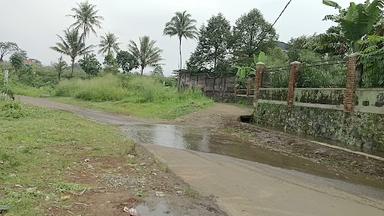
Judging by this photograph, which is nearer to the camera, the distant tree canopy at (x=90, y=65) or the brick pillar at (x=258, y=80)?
the brick pillar at (x=258, y=80)

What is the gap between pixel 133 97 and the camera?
32.0 metres

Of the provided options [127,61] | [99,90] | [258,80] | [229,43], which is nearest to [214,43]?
[229,43]

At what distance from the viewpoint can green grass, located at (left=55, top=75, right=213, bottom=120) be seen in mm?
25828

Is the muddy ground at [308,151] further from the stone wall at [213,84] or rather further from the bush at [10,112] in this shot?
the stone wall at [213,84]

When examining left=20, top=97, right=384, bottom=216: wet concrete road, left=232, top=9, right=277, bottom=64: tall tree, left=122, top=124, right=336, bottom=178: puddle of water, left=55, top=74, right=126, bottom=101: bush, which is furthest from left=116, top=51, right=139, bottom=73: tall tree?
left=20, top=97, right=384, bottom=216: wet concrete road

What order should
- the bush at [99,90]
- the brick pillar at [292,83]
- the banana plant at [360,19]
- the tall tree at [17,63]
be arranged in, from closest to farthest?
the banana plant at [360,19]
the brick pillar at [292,83]
the bush at [99,90]
the tall tree at [17,63]

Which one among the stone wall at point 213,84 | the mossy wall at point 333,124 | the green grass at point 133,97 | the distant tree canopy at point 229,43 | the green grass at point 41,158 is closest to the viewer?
the green grass at point 41,158

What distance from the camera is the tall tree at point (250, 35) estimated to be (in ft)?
136

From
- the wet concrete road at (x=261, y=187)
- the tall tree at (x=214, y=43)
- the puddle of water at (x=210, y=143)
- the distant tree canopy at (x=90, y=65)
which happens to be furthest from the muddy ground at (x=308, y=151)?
the distant tree canopy at (x=90, y=65)

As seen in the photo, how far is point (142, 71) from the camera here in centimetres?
5903

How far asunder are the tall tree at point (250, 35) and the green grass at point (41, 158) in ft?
97.9

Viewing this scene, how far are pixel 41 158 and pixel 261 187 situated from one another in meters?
4.26

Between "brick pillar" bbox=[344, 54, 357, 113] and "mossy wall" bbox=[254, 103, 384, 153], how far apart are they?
0.28m

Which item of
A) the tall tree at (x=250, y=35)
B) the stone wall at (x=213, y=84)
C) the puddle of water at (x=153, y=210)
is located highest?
the tall tree at (x=250, y=35)
